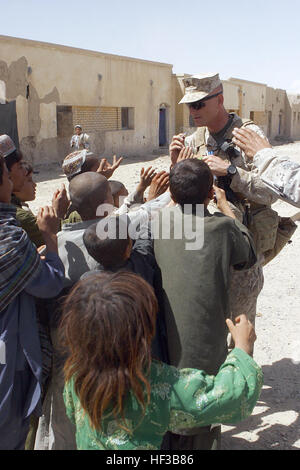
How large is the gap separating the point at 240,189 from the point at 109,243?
3.44 ft

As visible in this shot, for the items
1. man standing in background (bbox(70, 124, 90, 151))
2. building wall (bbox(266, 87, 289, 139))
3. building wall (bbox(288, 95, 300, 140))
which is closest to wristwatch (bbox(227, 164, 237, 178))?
man standing in background (bbox(70, 124, 90, 151))

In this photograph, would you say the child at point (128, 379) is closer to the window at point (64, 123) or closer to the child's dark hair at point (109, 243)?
the child's dark hair at point (109, 243)

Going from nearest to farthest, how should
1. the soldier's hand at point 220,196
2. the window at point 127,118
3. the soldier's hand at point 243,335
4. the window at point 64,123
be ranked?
the soldier's hand at point 243,335, the soldier's hand at point 220,196, the window at point 64,123, the window at point 127,118

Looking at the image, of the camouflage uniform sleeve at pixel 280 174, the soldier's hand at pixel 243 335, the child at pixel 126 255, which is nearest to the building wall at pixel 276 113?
the camouflage uniform sleeve at pixel 280 174

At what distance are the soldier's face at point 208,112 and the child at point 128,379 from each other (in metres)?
1.63

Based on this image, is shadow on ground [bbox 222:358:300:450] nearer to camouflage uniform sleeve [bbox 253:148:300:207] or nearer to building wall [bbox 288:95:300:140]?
camouflage uniform sleeve [bbox 253:148:300:207]

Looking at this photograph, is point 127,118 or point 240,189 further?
point 127,118

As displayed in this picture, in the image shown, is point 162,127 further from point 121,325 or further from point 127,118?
point 121,325

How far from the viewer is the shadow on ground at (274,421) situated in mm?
2717

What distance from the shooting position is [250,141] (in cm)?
229

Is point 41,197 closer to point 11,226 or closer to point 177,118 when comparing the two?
point 11,226

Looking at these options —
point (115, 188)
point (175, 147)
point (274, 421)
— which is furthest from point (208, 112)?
point (274, 421)

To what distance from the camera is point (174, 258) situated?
2.03 meters
